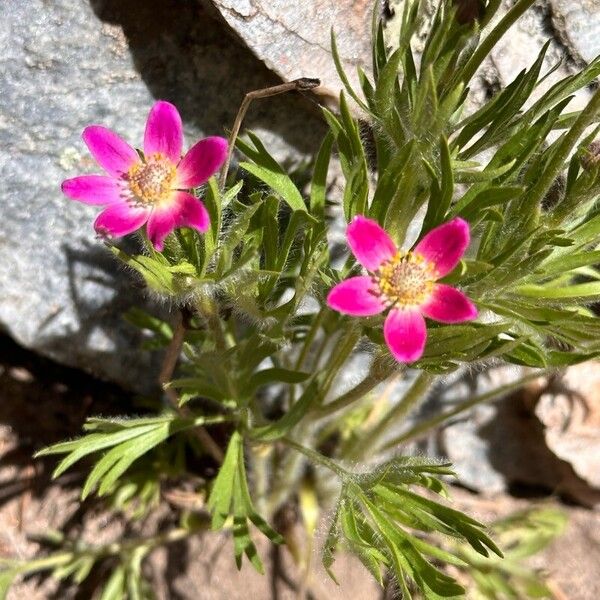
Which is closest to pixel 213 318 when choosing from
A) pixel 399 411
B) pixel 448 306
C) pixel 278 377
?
pixel 278 377

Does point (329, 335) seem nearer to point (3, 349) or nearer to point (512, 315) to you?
point (512, 315)

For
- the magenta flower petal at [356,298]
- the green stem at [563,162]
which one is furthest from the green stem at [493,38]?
the magenta flower petal at [356,298]

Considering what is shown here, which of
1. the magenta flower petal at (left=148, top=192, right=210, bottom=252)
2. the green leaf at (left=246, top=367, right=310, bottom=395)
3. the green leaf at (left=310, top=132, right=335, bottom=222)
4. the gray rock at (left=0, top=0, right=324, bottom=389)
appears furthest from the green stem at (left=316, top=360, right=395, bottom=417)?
the gray rock at (left=0, top=0, right=324, bottom=389)

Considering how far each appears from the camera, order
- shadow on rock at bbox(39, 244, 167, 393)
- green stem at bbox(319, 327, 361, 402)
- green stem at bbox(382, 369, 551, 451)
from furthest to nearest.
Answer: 1. shadow on rock at bbox(39, 244, 167, 393)
2. green stem at bbox(382, 369, 551, 451)
3. green stem at bbox(319, 327, 361, 402)

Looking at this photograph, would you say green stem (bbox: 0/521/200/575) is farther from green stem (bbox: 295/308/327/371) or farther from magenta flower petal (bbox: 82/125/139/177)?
magenta flower petal (bbox: 82/125/139/177)

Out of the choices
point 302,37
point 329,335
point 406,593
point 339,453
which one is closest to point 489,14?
point 302,37

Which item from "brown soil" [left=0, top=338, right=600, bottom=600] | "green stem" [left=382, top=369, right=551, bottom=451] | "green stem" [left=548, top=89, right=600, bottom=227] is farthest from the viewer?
"brown soil" [left=0, top=338, right=600, bottom=600]
